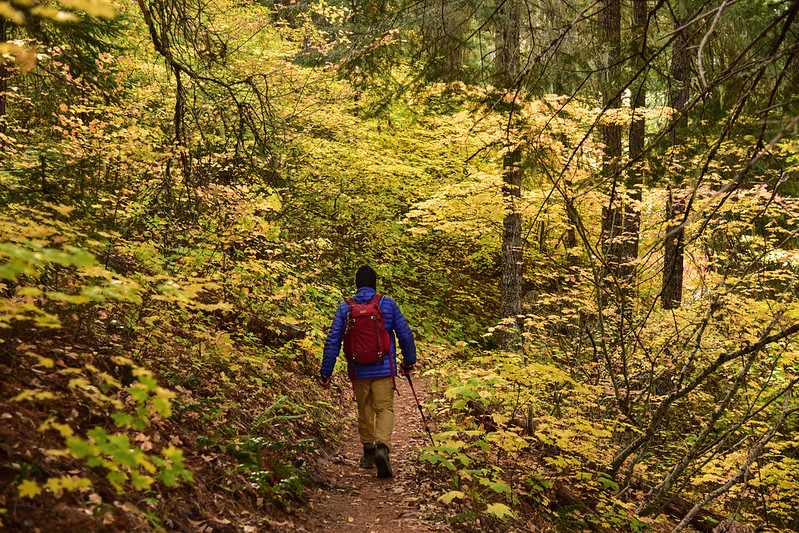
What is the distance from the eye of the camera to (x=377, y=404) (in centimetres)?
539

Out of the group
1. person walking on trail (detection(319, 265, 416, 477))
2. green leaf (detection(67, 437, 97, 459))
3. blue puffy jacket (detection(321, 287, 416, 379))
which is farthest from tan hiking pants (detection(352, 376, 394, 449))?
green leaf (detection(67, 437, 97, 459))

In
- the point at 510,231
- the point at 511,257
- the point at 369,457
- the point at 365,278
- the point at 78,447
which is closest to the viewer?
the point at 78,447

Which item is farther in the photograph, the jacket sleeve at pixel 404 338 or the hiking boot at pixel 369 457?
the hiking boot at pixel 369 457

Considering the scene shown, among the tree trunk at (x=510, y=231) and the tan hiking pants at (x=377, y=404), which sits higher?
the tree trunk at (x=510, y=231)

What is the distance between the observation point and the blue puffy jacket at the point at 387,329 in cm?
533

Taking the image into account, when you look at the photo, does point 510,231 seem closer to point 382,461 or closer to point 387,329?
point 387,329

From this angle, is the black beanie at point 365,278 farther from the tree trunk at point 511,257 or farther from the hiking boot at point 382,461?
the tree trunk at point 511,257

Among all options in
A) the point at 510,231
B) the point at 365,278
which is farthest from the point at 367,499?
the point at 510,231

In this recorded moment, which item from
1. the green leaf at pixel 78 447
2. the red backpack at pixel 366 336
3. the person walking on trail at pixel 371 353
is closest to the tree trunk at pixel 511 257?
the person walking on trail at pixel 371 353

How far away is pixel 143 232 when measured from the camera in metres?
6.55

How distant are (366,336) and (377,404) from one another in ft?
2.44

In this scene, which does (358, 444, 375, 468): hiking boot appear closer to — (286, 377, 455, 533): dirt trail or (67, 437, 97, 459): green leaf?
(286, 377, 455, 533): dirt trail

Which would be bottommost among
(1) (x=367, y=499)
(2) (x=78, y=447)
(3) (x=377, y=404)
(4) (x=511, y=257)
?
(1) (x=367, y=499)

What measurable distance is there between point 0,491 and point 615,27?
12.1 m
